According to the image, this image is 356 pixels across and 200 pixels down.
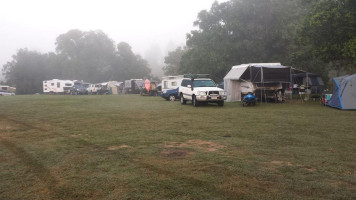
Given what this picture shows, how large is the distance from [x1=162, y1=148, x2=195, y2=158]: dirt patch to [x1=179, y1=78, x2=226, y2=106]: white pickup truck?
11020 millimetres

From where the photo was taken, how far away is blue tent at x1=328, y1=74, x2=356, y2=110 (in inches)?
580

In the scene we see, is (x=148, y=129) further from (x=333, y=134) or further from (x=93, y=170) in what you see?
(x=333, y=134)

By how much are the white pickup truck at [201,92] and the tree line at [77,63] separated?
47812 millimetres

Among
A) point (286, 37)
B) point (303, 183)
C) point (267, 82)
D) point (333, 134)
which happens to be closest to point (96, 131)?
point (303, 183)

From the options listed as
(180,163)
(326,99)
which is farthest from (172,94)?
(180,163)

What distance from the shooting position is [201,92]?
1709 centimetres

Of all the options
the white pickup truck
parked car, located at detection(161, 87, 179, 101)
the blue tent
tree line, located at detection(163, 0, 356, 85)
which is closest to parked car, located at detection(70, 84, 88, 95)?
tree line, located at detection(163, 0, 356, 85)

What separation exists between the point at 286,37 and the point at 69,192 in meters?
28.2

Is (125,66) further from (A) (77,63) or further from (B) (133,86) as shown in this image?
(B) (133,86)

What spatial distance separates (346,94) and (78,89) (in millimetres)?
37484

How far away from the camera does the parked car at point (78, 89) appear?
43384 mm

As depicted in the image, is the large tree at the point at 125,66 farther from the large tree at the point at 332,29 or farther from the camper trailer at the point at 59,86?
the large tree at the point at 332,29

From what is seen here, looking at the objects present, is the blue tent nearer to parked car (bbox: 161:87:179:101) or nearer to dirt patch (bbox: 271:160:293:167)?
dirt patch (bbox: 271:160:293:167)

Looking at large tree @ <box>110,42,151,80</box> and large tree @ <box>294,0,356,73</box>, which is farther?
large tree @ <box>110,42,151,80</box>
